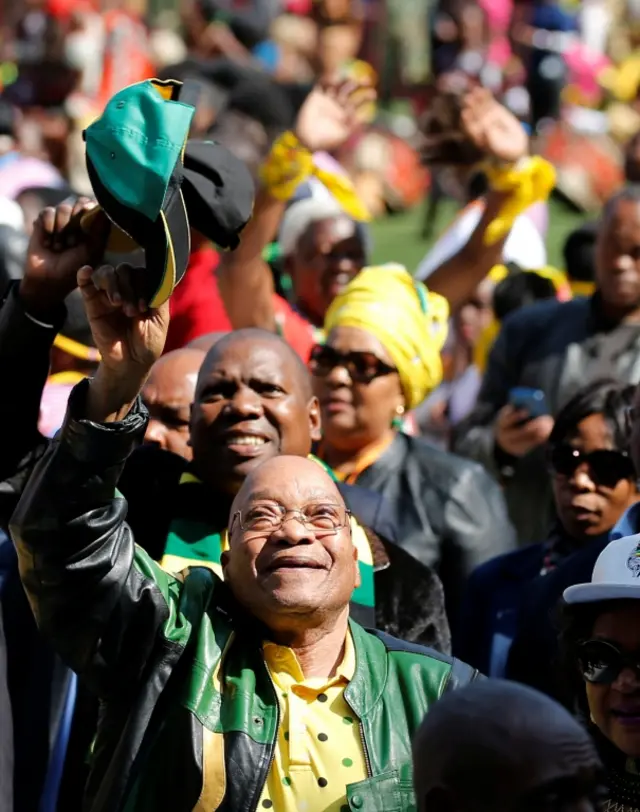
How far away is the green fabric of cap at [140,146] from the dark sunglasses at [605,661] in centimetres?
113

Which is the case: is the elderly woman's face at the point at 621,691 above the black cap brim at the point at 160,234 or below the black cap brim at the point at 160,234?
below

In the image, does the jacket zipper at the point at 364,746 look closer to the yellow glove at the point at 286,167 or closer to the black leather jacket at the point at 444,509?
the black leather jacket at the point at 444,509

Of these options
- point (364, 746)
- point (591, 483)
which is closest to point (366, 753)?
point (364, 746)

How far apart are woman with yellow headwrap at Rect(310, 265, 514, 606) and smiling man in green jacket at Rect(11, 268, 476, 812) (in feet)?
4.21

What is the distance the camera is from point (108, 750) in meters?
3.57

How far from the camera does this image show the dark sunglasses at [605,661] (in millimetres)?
3299

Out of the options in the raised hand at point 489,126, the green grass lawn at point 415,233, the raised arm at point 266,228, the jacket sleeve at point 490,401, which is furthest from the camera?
the green grass lawn at point 415,233

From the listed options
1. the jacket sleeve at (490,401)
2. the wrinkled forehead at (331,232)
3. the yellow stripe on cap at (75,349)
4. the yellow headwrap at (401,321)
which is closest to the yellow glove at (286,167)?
the yellow headwrap at (401,321)

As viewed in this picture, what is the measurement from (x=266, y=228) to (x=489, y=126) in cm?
85

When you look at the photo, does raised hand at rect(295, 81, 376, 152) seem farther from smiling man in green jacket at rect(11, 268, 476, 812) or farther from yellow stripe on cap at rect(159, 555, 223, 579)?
smiling man in green jacket at rect(11, 268, 476, 812)

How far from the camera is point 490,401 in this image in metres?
6.52

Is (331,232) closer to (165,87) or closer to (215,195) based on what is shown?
(215,195)

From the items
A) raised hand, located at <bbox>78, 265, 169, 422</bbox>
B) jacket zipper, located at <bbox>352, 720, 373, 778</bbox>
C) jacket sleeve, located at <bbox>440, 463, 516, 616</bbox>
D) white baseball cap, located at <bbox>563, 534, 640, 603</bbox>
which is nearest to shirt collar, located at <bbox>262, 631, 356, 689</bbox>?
jacket zipper, located at <bbox>352, 720, 373, 778</bbox>

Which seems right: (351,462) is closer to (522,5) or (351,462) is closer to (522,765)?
(522,765)
